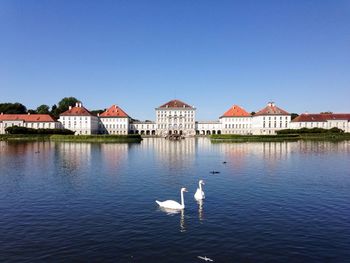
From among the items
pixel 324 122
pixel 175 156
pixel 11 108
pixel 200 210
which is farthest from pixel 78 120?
pixel 200 210

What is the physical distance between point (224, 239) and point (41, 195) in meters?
12.3

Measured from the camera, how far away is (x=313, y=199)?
61.9ft

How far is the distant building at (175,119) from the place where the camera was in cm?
14188

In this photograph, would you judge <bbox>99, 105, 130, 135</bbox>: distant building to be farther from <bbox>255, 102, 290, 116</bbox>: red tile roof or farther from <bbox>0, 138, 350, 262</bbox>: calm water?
<bbox>0, 138, 350, 262</bbox>: calm water

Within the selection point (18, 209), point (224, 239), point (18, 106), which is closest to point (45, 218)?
point (18, 209)

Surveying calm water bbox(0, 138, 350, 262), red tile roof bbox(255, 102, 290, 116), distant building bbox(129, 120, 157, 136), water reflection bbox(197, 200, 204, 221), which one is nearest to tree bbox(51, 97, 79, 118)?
distant building bbox(129, 120, 157, 136)

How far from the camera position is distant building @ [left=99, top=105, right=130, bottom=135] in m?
140

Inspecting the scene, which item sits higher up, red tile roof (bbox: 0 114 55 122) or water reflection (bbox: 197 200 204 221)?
red tile roof (bbox: 0 114 55 122)

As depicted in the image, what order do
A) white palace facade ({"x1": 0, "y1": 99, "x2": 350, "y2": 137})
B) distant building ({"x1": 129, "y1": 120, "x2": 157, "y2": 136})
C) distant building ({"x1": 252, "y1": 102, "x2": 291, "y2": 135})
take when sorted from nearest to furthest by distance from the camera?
1. white palace facade ({"x1": 0, "y1": 99, "x2": 350, "y2": 137})
2. distant building ({"x1": 252, "y1": 102, "x2": 291, "y2": 135})
3. distant building ({"x1": 129, "y1": 120, "x2": 157, "y2": 136})

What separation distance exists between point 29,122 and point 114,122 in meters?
32.4

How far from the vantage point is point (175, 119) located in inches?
5591

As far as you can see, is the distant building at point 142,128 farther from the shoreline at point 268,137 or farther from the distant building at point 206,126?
the shoreline at point 268,137

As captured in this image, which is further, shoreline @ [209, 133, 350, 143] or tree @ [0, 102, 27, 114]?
tree @ [0, 102, 27, 114]

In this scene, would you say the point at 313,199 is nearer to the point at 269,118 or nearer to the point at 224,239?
the point at 224,239
